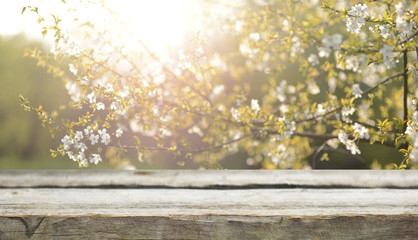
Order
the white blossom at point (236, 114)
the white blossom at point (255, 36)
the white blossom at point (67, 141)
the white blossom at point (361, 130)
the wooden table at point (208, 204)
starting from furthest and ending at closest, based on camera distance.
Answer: the white blossom at point (255, 36), the white blossom at point (236, 114), the white blossom at point (361, 130), the white blossom at point (67, 141), the wooden table at point (208, 204)

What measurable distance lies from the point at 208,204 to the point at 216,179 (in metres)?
0.23

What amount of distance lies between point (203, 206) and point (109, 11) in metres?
2.14

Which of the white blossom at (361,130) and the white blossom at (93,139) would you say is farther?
the white blossom at (361,130)

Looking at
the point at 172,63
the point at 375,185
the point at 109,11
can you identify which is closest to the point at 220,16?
the point at 172,63

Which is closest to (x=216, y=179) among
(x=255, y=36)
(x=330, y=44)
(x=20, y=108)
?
(x=255, y=36)

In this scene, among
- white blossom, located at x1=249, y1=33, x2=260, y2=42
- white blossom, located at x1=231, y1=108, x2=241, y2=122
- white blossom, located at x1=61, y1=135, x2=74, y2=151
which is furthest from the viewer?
white blossom, located at x1=249, y1=33, x2=260, y2=42

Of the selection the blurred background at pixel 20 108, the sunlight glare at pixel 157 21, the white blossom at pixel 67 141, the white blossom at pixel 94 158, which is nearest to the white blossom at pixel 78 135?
the white blossom at pixel 67 141

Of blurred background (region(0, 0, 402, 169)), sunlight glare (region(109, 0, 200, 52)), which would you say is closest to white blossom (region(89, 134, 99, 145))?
sunlight glare (region(109, 0, 200, 52))

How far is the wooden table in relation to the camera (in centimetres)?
134

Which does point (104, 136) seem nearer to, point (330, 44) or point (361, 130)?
point (361, 130)

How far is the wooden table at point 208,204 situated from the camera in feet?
4.41

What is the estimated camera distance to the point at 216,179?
170cm

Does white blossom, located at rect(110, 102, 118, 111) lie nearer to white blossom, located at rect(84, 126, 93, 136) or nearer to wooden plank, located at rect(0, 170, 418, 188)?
white blossom, located at rect(84, 126, 93, 136)

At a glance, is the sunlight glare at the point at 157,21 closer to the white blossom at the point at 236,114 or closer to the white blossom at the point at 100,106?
the white blossom at the point at 236,114
